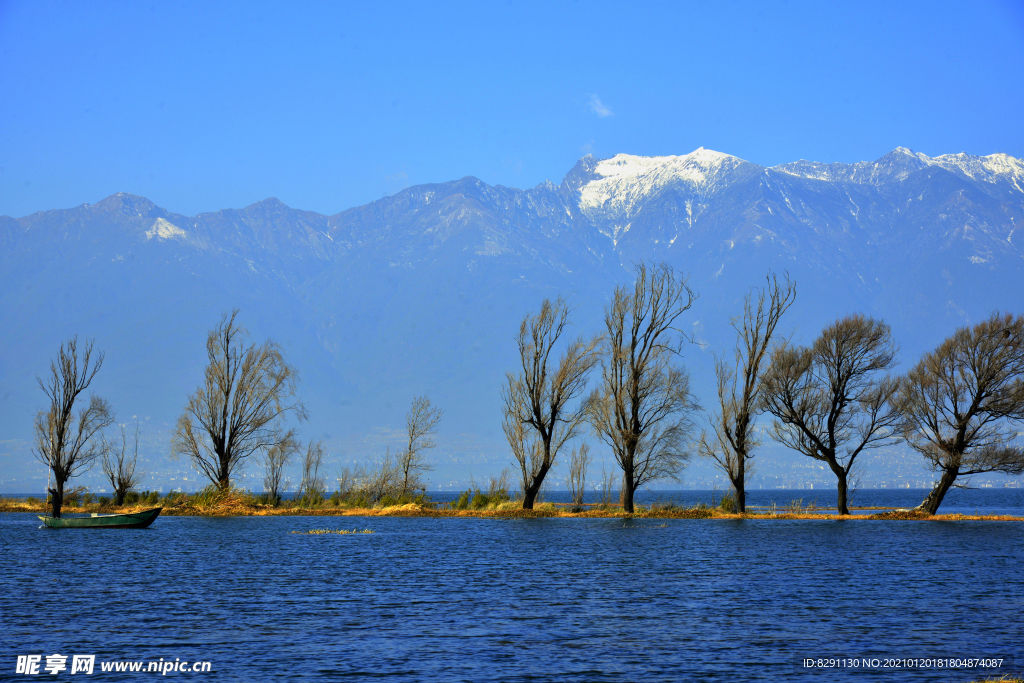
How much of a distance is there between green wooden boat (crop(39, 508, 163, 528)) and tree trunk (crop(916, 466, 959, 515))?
52.9 metres

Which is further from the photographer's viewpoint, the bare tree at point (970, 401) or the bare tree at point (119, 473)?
the bare tree at point (119, 473)

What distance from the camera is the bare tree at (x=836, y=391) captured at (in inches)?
2154

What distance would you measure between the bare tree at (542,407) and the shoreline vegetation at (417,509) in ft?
14.0

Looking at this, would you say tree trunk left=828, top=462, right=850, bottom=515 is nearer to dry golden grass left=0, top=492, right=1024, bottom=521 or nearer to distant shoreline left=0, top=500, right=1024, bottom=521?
distant shoreline left=0, top=500, right=1024, bottom=521

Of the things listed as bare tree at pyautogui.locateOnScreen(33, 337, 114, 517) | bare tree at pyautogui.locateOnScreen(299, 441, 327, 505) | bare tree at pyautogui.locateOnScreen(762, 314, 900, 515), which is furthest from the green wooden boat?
bare tree at pyautogui.locateOnScreen(762, 314, 900, 515)

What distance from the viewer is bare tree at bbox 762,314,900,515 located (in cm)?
5472

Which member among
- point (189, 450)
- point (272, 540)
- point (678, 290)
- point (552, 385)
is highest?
Result: point (678, 290)

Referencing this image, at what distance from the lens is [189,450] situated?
64000 mm

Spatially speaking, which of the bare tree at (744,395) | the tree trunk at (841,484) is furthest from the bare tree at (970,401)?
the bare tree at (744,395)

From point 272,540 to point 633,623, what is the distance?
27.3 metres

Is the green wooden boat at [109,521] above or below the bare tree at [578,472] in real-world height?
below

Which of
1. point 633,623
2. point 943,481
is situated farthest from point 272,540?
point 943,481

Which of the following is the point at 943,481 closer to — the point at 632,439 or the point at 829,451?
the point at 829,451

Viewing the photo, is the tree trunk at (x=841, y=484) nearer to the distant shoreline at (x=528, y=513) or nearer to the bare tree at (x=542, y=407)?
the distant shoreline at (x=528, y=513)
